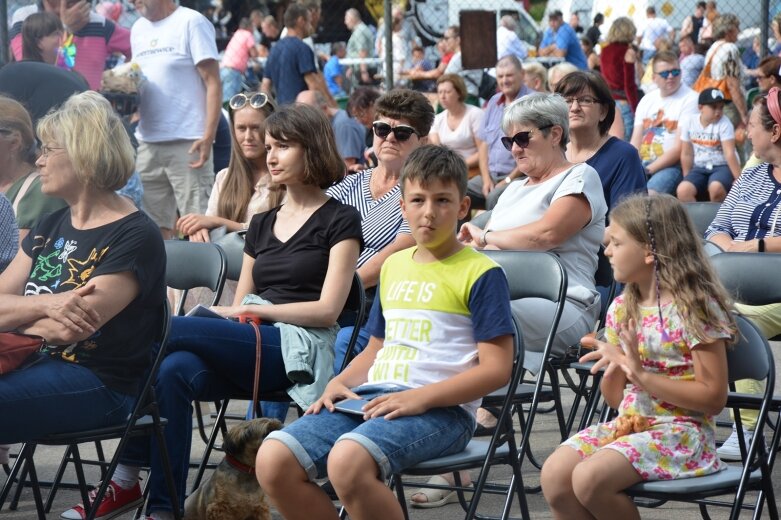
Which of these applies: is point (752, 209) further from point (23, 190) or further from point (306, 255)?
point (23, 190)

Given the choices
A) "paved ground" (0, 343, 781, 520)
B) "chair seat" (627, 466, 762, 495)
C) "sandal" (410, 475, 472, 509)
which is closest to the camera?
"chair seat" (627, 466, 762, 495)

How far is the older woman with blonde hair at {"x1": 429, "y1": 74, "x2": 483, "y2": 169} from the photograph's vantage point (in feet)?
31.6

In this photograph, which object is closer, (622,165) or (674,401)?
(674,401)

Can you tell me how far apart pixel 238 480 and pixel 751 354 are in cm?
162

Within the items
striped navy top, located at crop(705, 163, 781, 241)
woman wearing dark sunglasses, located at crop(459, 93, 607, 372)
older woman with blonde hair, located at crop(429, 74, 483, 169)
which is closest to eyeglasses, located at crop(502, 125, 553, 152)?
woman wearing dark sunglasses, located at crop(459, 93, 607, 372)

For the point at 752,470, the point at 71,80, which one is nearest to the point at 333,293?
the point at 752,470

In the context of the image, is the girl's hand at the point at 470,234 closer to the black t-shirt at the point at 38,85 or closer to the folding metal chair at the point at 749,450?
the folding metal chair at the point at 749,450

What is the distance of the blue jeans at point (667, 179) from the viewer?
9594 millimetres

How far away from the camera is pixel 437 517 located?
443 centimetres

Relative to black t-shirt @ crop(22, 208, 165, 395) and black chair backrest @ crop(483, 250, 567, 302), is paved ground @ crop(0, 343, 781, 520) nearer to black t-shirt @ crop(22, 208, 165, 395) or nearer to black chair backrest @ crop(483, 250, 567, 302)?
black chair backrest @ crop(483, 250, 567, 302)

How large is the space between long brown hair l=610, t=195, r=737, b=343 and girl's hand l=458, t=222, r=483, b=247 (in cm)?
166

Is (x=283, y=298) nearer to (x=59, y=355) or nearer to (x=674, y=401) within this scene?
(x=59, y=355)

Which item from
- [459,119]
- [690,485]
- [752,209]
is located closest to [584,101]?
[752,209]

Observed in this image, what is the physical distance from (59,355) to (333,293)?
99cm
